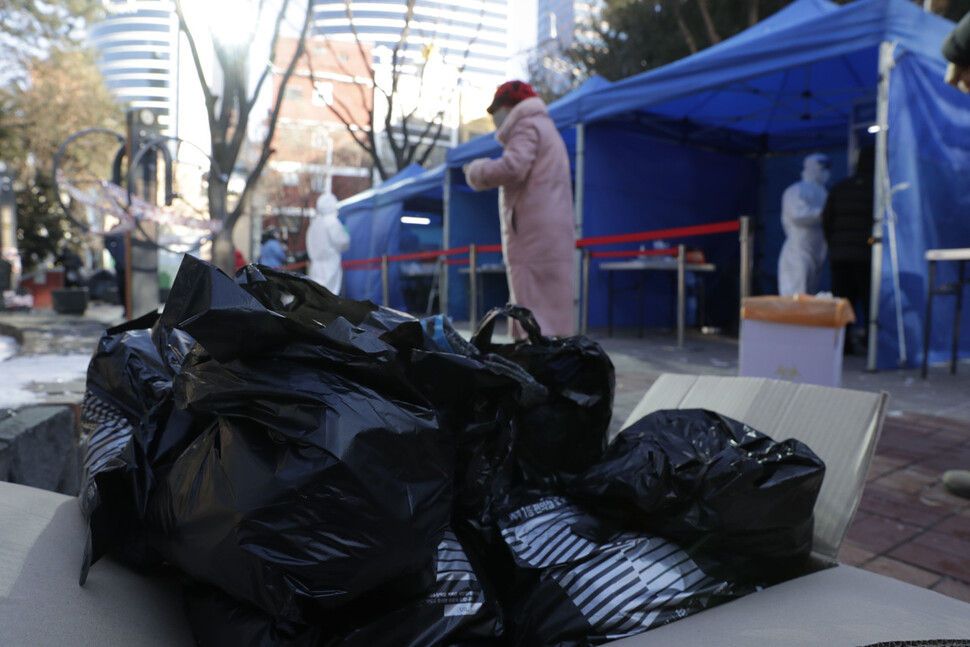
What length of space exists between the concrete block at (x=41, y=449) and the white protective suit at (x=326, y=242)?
7.98 meters

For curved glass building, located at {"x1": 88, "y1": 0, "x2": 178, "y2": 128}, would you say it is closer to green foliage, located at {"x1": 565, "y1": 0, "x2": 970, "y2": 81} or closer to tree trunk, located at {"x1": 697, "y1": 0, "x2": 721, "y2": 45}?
green foliage, located at {"x1": 565, "y1": 0, "x2": 970, "y2": 81}

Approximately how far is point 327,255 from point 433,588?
30.1 feet

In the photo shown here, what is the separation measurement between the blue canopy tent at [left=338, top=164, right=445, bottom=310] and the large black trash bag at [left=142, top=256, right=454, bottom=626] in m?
9.05

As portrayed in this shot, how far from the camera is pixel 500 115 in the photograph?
3719 mm

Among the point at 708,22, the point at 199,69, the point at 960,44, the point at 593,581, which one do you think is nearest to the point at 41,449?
the point at 593,581

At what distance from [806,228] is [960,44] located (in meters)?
5.15

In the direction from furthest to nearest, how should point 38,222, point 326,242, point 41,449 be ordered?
point 38,222 < point 326,242 < point 41,449

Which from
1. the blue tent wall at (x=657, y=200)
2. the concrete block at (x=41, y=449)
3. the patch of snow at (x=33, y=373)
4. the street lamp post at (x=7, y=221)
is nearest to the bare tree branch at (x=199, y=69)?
the patch of snow at (x=33, y=373)

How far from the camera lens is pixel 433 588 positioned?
2.66ft

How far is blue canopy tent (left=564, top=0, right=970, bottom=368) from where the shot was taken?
15.2 ft

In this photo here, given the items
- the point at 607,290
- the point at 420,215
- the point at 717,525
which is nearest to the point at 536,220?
the point at 717,525

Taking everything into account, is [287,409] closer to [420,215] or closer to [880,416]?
[880,416]

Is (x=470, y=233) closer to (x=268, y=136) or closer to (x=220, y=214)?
(x=268, y=136)

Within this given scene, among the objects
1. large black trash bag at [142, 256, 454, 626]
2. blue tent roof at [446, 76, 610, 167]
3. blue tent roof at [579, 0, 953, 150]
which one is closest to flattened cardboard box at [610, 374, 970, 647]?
large black trash bag at [142, 256, 454, 626]
